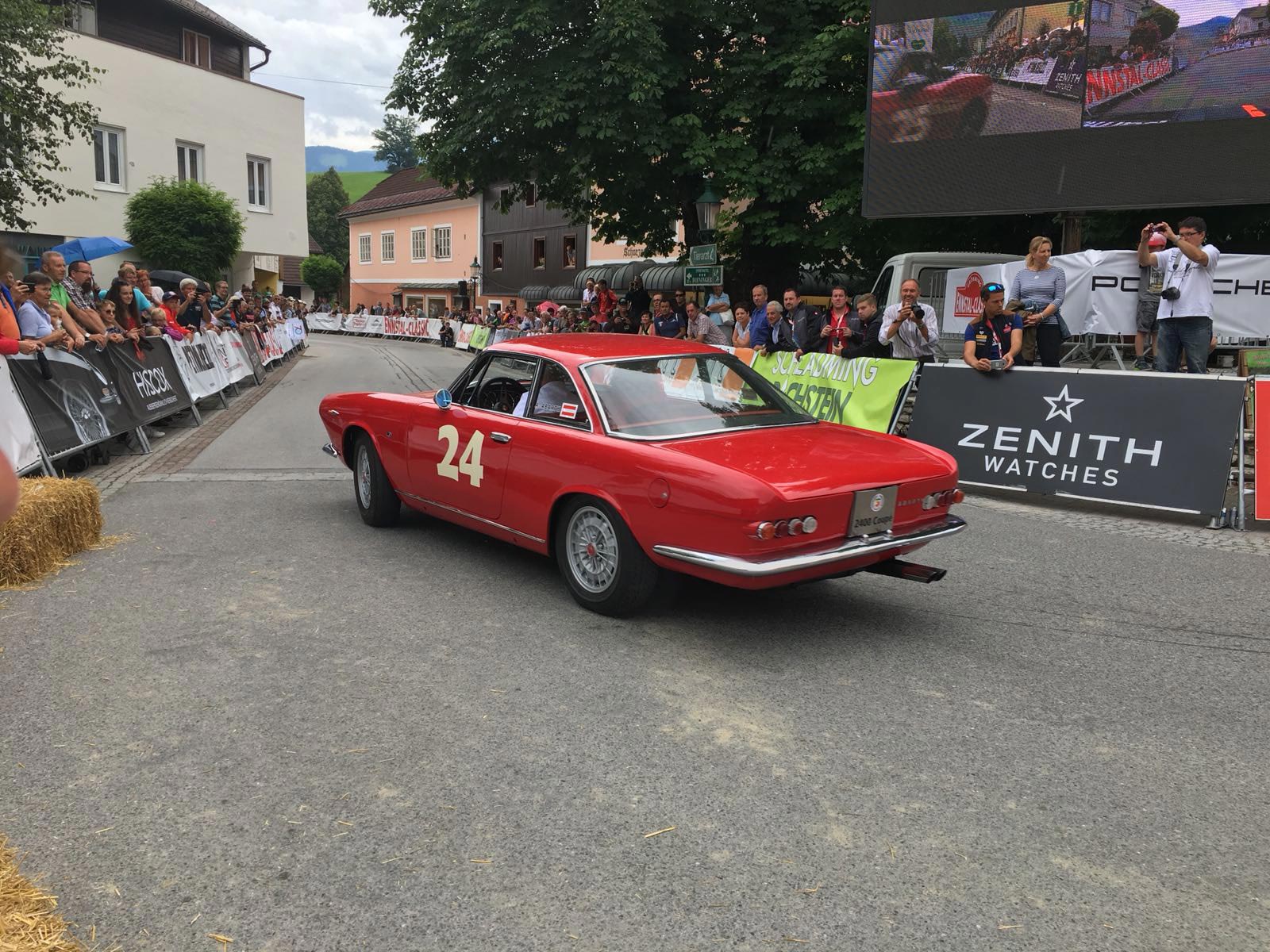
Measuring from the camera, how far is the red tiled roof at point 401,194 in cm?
5672

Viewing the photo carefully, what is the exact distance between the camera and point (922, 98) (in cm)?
1410

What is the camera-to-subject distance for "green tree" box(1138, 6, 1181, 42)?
12188mm

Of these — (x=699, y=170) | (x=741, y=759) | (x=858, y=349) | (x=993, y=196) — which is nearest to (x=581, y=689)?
(x=741, y=759)

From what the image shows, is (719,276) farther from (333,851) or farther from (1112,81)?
(333,851)

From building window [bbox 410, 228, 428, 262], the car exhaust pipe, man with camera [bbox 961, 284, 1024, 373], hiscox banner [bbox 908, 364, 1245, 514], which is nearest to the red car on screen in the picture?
man with camera [bbox 961, 284, 1024, 373]

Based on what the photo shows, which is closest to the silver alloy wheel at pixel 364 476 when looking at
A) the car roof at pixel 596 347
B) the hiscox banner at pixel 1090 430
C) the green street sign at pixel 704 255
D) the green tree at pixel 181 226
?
the car roof at pixel 596 347

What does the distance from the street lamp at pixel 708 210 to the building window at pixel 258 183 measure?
18.6m

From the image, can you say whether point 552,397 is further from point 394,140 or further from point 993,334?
point 394,140

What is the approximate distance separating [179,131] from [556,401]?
2779cm

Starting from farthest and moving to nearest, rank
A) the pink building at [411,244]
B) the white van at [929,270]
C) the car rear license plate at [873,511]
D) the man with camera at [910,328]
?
the pink building at [411,244], the white van at [929,270], the man with camera at [910,328], the car rear license plate at [873,511]

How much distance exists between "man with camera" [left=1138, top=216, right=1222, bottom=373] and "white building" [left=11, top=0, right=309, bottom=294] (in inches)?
946

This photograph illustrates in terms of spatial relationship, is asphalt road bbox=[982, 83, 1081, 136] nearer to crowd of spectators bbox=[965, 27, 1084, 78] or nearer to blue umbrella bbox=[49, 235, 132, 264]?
crowd of spectators bbox=[965, 27, 1084, 78]

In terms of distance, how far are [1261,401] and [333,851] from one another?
313 inches

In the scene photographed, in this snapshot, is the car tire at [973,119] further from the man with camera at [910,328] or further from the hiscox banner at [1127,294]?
the man with camera at [910,328]
